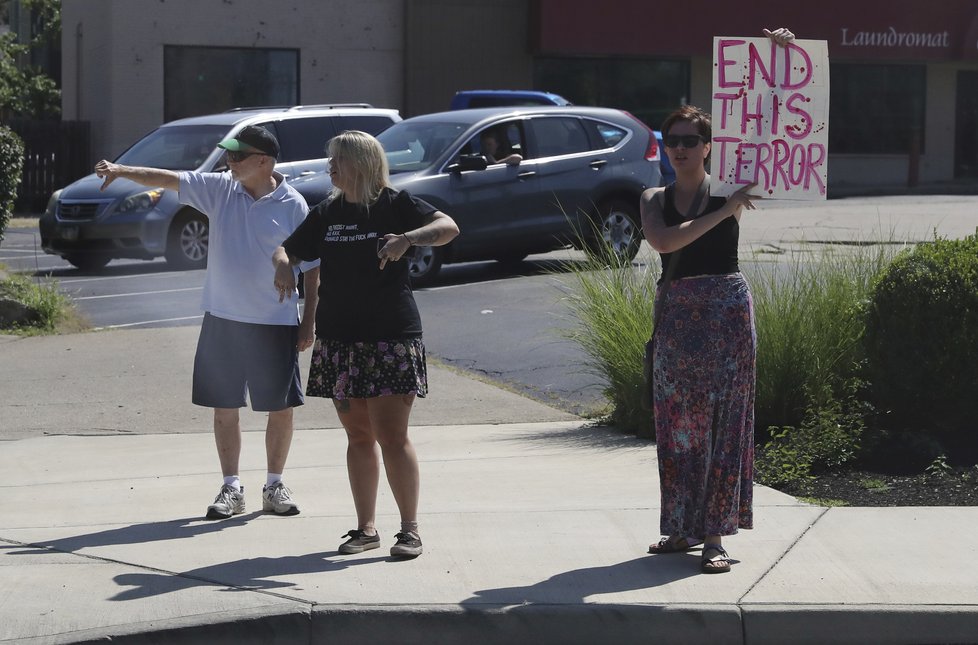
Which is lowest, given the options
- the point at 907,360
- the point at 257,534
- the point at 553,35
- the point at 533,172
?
the point at 257,534

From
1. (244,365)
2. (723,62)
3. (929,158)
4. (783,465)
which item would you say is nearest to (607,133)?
(783,465)

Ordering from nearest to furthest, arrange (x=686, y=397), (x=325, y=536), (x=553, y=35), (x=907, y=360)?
(x=686, y=397), (x=325, y=536), (x=907, y=360), (x=553, y=35)

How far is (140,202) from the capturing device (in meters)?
15.4

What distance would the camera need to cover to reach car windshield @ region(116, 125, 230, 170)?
53.4ft

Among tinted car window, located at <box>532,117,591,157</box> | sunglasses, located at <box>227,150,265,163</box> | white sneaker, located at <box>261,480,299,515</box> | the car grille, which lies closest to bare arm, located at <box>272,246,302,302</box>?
sunglasses, located at <box>227,150,265,163</box>

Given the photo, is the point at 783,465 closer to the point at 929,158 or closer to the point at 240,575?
the point at 240,575

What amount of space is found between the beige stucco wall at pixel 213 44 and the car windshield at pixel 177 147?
8858mm

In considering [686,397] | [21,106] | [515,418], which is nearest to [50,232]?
[515,418]

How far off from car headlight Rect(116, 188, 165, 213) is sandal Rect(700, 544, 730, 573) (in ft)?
37.0

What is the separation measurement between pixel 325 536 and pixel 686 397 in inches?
67.7

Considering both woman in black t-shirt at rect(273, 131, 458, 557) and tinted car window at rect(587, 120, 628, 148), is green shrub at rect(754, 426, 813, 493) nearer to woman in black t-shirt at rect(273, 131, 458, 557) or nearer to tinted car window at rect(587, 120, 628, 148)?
woman in black t-shirt at rect(273, 131, 458, 557)

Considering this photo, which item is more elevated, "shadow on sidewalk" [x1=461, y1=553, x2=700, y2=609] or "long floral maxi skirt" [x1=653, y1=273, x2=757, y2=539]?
"long floral maxi skirt" [x1=653, y1=273, x2=757, y2=539]

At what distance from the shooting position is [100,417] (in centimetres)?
851

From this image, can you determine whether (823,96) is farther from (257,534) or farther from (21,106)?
(21,106)
